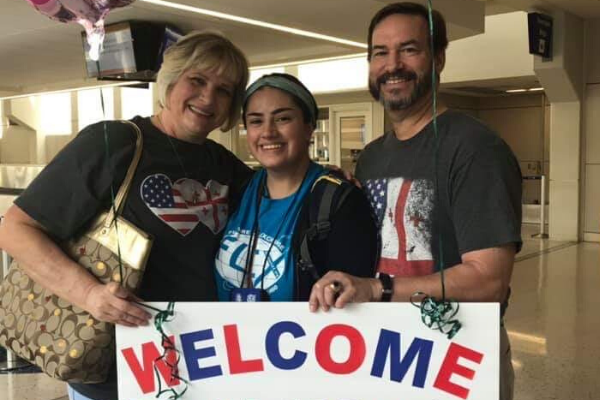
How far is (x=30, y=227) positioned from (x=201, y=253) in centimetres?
39

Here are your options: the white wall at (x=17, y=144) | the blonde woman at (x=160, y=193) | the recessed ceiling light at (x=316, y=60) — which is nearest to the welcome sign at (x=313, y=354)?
the blonde woman at (x=160, y=193)

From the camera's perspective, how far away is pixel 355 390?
1204mm

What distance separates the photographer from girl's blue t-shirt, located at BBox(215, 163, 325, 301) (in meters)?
1.47

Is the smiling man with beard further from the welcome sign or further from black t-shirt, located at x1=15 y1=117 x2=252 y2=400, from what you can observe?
black t-shirt, located at x1=15 y1=117 x2=252 y2=400

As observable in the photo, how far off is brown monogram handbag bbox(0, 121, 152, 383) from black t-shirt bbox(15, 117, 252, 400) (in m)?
0.04

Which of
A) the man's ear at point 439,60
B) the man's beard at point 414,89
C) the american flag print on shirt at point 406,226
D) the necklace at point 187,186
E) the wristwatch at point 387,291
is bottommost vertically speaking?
the wristwatch at point 387,291

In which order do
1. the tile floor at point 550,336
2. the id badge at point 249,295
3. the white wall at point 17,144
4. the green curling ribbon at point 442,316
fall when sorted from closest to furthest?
the green curling ribbon at point 442,316
the id badge at point 249,295
the tile floor at point 550,336
the white wall at point 17,144

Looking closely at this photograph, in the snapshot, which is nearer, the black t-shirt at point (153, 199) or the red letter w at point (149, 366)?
the red letter w at point (149, 366)

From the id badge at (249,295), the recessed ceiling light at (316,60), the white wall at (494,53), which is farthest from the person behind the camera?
the white wall at (494,53)

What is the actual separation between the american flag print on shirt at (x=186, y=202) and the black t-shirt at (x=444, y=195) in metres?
0.38

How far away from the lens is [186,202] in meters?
1.52

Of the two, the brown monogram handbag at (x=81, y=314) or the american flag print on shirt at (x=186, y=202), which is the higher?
the american flag print on shirt at (x=186, y=202)

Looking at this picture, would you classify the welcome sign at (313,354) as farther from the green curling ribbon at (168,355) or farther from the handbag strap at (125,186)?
the handbag strap at (125,186)

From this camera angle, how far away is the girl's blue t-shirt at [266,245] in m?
1.47
